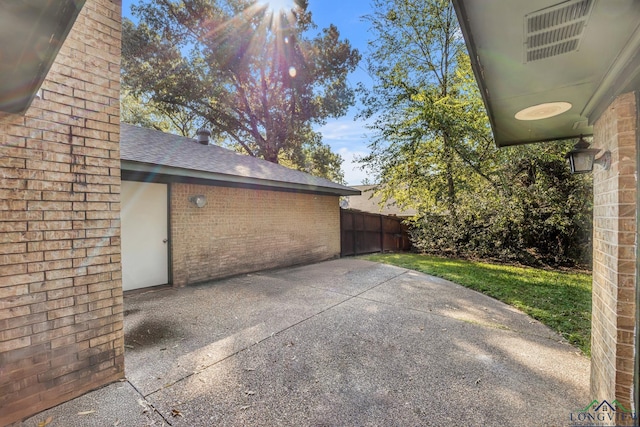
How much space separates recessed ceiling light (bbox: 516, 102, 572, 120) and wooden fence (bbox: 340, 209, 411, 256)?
8.03m

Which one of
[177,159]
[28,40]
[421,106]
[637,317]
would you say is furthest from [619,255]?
[421,106]

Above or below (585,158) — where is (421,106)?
above

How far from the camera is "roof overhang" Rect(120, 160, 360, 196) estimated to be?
4.87 m

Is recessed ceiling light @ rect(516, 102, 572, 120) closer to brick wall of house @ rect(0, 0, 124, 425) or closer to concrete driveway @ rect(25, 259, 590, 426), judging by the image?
concrete driveway @ rect(25, 259, 590, 426)

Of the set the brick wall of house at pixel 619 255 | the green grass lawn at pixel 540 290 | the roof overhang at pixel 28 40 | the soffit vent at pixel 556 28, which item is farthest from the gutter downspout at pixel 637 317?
the roof overhang at pixel 28 40

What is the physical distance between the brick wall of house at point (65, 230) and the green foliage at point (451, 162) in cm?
979

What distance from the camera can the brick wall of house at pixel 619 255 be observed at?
1681 mm

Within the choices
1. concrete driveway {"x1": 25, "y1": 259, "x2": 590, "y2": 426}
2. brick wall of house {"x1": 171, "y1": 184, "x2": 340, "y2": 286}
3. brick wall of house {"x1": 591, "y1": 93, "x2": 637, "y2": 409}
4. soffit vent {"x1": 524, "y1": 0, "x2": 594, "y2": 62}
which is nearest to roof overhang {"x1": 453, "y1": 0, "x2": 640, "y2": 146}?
soffit vent {"x1": 524, "y1": 0, "x2": 594, "y2": 62}

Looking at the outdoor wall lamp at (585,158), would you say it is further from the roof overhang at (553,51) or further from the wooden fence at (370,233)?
the wooden fence at (370,233)

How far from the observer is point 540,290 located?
232 inches

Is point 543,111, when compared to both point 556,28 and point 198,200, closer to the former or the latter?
point 556,28

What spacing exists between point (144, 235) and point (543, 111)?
20.9 feet

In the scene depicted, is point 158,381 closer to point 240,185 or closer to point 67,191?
point 67,191

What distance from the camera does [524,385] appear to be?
2.58 metres
